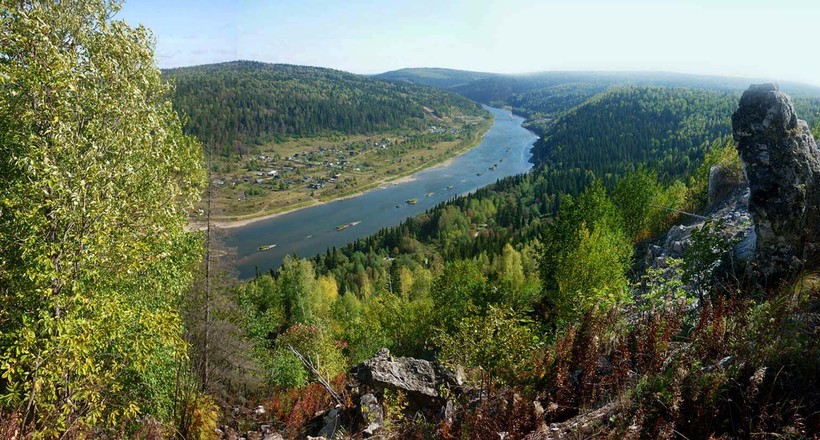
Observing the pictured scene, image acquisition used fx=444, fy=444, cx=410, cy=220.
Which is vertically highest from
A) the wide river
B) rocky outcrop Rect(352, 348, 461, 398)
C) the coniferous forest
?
the coniferous forest

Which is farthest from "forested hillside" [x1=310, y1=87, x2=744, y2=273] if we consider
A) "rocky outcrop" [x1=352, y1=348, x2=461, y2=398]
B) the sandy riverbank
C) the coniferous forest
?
the sandy riverbank

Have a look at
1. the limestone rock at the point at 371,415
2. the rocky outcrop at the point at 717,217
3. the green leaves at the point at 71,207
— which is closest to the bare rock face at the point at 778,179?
the rocky outcrop at the point at 717,217

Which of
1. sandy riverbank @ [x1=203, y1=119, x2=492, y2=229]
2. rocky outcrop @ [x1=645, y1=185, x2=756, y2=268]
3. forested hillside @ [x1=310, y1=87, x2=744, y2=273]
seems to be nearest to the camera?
rocky outcrop @ [x1=645, y1=185, x2=756, y2=268]

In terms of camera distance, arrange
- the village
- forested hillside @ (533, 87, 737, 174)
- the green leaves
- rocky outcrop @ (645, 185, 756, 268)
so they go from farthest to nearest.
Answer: forested hillside @ (533, 87, 737, 174) < the village < rocky outcrop @ (645, 185, 756, 268) < the green leaves

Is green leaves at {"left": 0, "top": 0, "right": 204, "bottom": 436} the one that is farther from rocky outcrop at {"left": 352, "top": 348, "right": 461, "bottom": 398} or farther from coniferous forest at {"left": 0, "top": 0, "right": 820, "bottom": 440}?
rocky outcrop at {"left": 352, "top": 348, "right": 461, "bottom": 398}

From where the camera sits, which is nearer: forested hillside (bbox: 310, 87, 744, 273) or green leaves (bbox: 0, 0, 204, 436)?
green leaves (bbox: 0, 0, 204, 436)

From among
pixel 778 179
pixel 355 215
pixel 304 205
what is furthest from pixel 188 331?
pixel 304 205

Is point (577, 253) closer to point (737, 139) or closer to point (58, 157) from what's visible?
point (737, 139)
